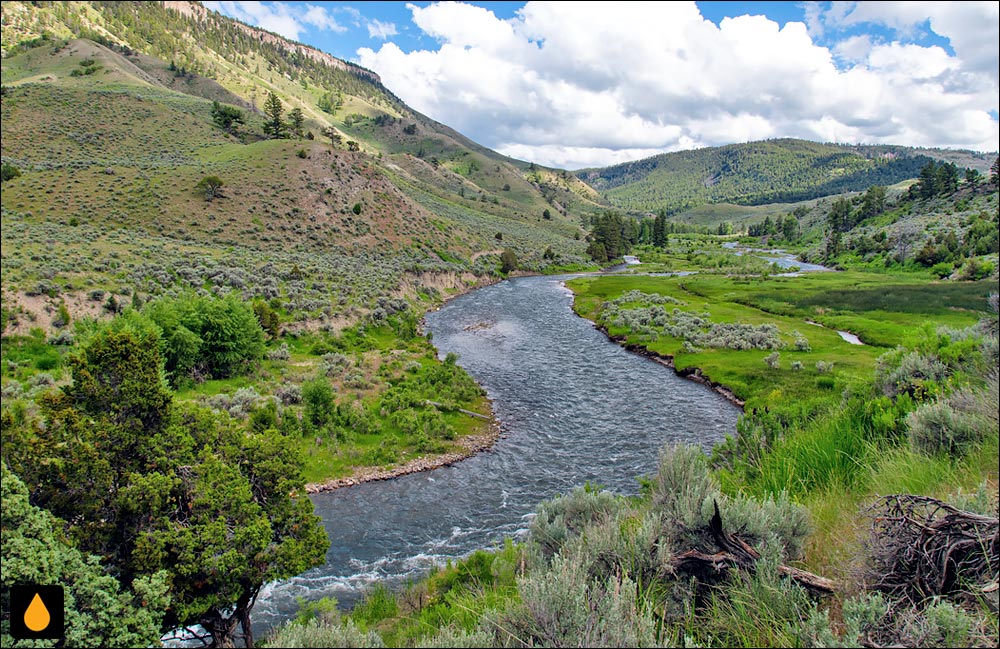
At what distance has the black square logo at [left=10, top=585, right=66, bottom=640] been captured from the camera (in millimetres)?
6645

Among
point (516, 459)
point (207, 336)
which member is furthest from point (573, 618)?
point (207, 336)

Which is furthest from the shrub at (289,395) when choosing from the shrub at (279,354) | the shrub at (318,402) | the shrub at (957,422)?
the shrub at (957,422)

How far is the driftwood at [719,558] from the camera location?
579 centimetres

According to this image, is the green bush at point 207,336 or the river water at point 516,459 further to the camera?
the green bush at point 207,336

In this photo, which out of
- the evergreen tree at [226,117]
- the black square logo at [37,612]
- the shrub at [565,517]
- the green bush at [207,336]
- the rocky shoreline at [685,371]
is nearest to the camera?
the black square logo at [37,612]

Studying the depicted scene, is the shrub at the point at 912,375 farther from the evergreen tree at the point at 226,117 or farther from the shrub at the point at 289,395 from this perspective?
the evergreen tree at the point at 226,117

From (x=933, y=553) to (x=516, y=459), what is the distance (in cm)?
2113

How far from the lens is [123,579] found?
365 inches

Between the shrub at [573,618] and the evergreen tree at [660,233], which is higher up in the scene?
the evergreen tree at [660,233]

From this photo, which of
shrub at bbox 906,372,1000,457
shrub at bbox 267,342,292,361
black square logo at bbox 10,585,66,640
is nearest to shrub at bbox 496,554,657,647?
shrub at bbox 906,372,1000,457

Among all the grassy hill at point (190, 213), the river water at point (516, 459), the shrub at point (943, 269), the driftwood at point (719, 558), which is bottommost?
the river water at point (516, 459)

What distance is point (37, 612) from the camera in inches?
277

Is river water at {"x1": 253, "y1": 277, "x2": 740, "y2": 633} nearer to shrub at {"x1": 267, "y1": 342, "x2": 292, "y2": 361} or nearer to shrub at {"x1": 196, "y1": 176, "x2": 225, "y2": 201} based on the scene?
shrub at {"x1": 267, "y1": 342, "x2": 292, "y2": 361}

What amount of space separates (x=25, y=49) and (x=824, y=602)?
686 feet
